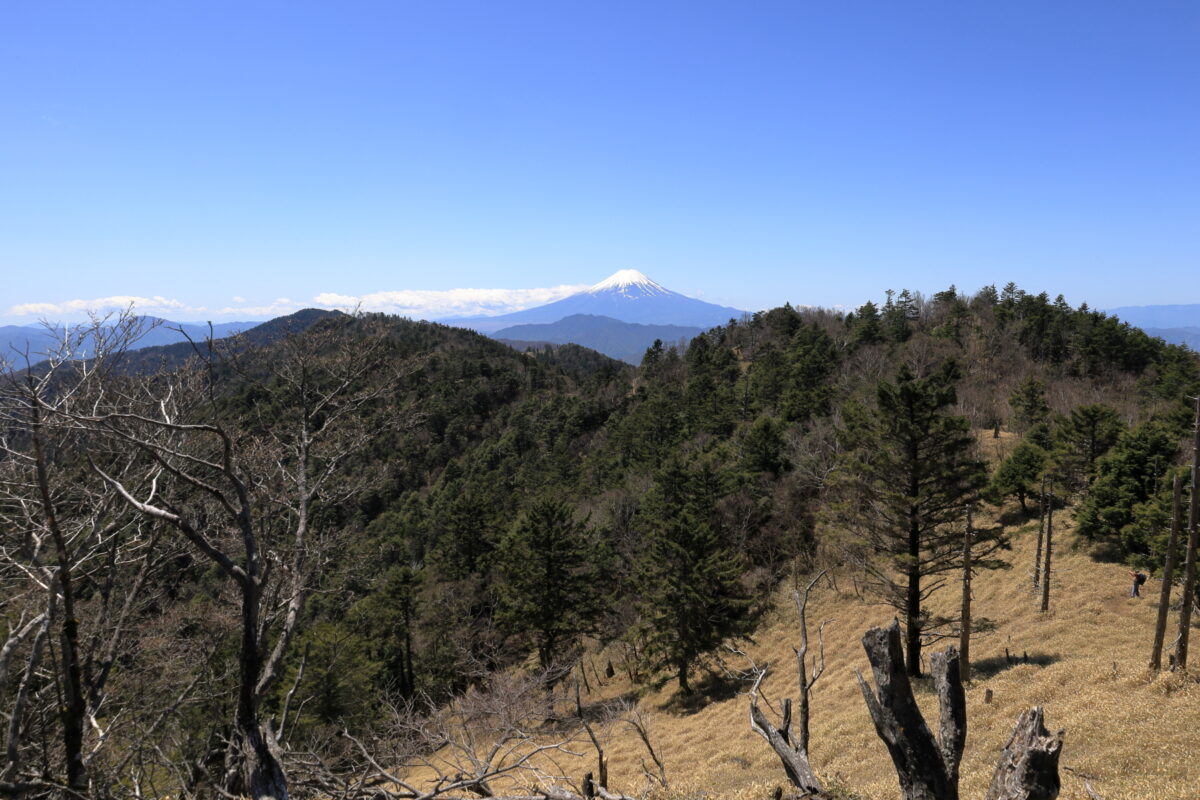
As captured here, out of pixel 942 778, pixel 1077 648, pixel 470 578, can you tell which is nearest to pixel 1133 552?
pixel 1077 648

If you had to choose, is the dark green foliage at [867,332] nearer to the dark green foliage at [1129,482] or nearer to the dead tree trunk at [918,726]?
the dark green foliage at [1129,482]

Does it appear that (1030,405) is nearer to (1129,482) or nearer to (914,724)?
(1129,482)

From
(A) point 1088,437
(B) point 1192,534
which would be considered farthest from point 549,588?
(A) point 1088,437

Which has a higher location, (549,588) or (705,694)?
(549,588)

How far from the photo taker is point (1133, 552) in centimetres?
2062

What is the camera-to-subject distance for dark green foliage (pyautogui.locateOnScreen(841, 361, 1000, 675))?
14586 millimetres

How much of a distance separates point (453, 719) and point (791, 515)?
61.3 ft

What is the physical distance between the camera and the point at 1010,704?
12.7 metres

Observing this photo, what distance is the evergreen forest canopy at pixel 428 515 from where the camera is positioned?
5.78 m

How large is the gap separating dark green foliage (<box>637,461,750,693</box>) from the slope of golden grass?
6.35 feet

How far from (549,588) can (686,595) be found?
17.7 ft

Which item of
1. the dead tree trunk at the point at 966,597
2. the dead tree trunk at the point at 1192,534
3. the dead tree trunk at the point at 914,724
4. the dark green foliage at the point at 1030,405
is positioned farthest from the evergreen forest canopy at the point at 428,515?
the dead tree trunk at the point at 914,724

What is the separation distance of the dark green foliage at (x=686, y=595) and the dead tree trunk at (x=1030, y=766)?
16880 mm

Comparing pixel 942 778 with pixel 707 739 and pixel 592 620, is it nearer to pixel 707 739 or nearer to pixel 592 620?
pixel 707 739
